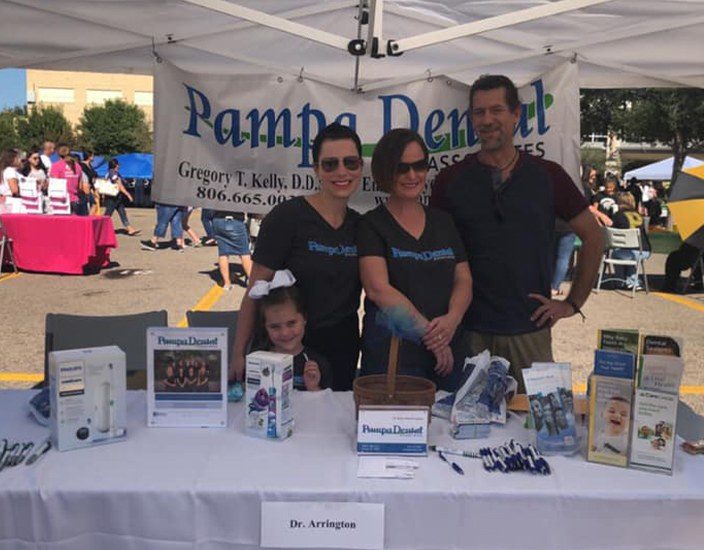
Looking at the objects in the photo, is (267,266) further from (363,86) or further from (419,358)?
(363,86)

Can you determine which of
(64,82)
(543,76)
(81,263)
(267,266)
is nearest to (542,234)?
(267,266)

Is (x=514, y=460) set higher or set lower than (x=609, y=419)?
lower

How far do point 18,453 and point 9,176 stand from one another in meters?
9.45

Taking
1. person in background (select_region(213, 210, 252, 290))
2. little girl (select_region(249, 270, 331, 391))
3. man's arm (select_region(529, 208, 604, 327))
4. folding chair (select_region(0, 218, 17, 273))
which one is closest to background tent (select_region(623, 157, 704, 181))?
person in background (select_region(213, 210, 252, 290))

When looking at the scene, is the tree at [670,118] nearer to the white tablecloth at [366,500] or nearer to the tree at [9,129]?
the white tablecloth at [366,500]

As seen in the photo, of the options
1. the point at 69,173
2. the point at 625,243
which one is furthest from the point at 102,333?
the point at 69,173

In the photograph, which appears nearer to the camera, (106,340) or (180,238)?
(106,340)

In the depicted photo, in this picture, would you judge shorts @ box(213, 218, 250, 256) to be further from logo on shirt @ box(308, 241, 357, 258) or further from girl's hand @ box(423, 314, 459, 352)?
girl's hand @ box(423, 314, 459, 352)

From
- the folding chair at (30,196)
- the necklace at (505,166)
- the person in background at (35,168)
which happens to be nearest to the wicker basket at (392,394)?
the necklace at (505,166)

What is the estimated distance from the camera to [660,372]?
194cm

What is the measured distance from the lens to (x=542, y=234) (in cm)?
280

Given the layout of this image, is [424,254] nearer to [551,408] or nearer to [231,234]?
[551,408]

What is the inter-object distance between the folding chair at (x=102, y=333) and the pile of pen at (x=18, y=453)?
1388mm

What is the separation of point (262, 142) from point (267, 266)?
5.03 ft
